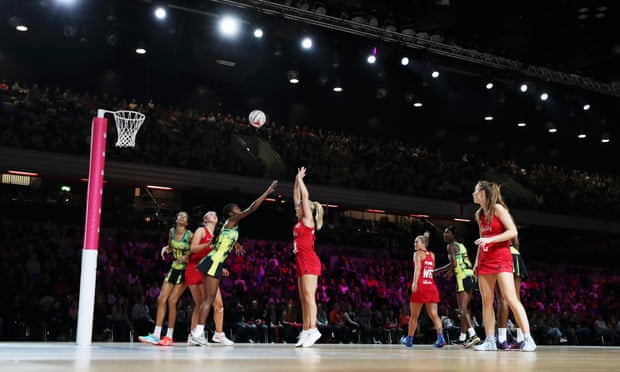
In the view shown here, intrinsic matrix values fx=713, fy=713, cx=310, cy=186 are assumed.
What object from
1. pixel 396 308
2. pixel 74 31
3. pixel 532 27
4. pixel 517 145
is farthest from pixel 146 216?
pixel 517 145

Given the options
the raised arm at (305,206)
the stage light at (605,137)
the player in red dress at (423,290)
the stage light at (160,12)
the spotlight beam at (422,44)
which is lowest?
the player in red dress at (423,290)

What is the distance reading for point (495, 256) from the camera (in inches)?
306

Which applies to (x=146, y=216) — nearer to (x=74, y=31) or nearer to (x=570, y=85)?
(x=74, y=31)

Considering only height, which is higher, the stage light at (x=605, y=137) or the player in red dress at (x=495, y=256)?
the stage light at (x=605, y=137)

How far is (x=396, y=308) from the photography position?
18.8 meters

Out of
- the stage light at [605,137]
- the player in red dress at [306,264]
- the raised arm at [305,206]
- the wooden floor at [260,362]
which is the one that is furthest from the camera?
the stage light at [605,137]

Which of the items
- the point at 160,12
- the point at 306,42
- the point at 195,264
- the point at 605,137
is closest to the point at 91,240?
the point at 195,264

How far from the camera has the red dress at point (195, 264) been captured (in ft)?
29.3

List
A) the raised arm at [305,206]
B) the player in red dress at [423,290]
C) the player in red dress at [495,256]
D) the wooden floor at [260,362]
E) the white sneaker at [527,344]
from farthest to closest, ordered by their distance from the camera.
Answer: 1. the player in red dress at [423,290]
2. the raised arm at [305,206]
3. the white sneaker at [527,344]
4. the player in red dress at [495,256]
5. the wooden floor at [260,362]

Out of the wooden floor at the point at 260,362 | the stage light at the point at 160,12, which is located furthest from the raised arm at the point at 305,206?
the stage light at the point at 160,12

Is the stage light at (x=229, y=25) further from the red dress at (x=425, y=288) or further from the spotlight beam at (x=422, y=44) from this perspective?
the red dress at (x=425, y=288)

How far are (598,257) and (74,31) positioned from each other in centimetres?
2078

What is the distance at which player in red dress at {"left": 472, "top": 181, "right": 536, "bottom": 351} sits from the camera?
7656 mm

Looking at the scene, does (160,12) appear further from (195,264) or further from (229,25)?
(195,264)
